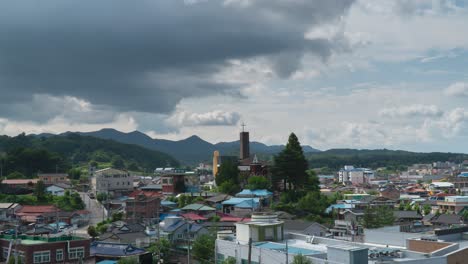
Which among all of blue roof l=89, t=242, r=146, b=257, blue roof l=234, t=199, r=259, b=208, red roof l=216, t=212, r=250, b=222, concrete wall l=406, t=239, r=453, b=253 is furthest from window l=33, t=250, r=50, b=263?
blue roof l=234, t=199, r=259, b=208

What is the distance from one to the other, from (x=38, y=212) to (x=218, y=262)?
104 ft

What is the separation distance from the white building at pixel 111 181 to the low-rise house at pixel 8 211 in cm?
2007

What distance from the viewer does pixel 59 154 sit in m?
118

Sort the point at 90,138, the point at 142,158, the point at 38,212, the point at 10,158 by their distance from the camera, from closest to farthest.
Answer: the point at 38,212, the point at 10,158, the point at 90,138, the point at 142,158

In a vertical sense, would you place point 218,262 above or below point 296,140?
below

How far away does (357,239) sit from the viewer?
34.2 metres

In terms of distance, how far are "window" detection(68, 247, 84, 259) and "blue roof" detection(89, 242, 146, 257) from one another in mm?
3156

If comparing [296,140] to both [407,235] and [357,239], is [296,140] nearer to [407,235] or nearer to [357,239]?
[357,239]

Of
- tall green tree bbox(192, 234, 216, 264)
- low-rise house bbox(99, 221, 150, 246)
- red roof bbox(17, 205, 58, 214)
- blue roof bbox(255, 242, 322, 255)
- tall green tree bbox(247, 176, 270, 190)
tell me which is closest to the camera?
blue roof bbox(255, 242, 322, 255)

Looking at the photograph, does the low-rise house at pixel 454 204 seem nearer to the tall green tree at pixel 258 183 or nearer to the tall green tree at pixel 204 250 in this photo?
the tall green tree at pixel 258 183

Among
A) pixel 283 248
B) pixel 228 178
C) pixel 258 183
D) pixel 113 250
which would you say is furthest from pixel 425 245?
pixel 228 178

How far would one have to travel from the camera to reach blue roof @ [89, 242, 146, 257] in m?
33.8

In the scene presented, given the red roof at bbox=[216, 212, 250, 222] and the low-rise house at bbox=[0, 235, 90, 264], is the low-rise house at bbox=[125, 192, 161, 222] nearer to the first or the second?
the red roof at bbox=[216, 212, 250, 222]

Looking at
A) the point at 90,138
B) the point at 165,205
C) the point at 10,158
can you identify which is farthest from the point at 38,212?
the point at 90,138
